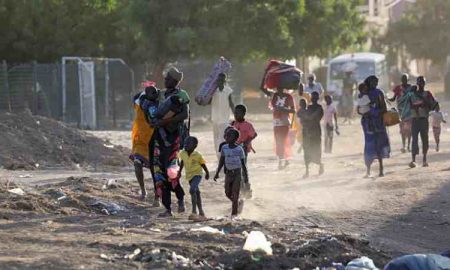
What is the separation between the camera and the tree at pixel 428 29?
60781mm

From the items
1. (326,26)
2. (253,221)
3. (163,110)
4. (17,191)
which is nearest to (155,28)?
(326,26)

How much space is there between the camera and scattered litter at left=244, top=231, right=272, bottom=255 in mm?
8461

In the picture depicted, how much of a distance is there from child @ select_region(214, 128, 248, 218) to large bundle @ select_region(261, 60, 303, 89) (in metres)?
5.30

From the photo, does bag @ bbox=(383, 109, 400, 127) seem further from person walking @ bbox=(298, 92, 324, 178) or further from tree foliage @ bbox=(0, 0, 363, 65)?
tree foliage @ bbox=(0, 0, 363, 65)

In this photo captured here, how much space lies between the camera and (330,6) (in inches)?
1553

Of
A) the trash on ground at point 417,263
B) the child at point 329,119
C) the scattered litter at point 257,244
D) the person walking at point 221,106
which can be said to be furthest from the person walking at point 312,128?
the trash on ground at point 417,263

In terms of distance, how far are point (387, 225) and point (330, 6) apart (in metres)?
28.0

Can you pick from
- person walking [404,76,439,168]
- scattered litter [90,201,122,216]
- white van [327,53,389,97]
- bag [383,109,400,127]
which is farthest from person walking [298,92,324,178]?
white van [327,53,389,97]

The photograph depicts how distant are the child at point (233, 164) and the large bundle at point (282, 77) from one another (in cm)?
530

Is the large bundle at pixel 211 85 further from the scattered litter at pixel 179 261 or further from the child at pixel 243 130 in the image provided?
the scattered litter at pixel 179 261

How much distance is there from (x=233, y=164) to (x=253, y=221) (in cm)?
122

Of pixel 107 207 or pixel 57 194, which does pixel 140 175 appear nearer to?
pixel 107 207

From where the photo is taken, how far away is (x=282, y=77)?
55.8 feet

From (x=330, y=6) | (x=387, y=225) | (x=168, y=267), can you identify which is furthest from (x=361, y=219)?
(x=330, y=6)
